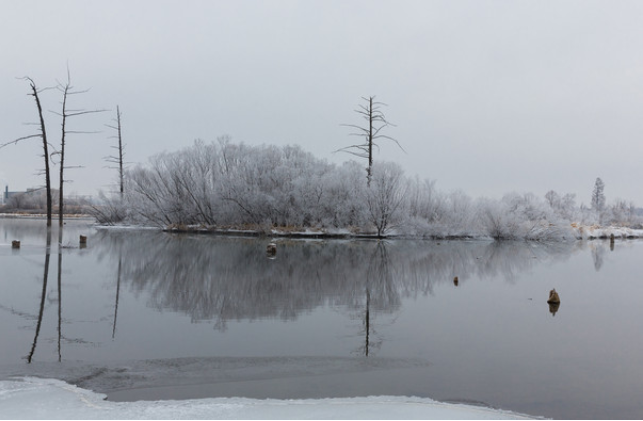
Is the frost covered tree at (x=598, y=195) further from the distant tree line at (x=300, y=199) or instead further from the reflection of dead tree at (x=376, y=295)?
the reflection of dead tree at (x=376, y=295)

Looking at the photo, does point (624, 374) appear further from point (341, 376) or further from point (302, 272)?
point (302, 272)

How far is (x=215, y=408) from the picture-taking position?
448 centimetres

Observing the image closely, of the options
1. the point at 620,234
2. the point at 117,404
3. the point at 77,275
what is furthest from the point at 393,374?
the point at 620,234

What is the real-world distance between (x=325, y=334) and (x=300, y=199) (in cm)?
2683

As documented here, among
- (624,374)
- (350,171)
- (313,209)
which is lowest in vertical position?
(624,374)

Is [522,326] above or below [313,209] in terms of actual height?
below

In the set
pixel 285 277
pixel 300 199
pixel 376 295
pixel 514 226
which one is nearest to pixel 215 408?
pixel 376 295

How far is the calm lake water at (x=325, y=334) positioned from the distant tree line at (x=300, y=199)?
18120 millimetres

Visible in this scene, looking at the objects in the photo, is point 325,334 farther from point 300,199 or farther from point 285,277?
point 300,199

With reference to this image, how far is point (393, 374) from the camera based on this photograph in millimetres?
5730

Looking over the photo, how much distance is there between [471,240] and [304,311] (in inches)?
1025

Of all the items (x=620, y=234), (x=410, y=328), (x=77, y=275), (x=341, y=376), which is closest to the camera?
(x=341, y=376)

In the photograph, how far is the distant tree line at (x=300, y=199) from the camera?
3278 cm

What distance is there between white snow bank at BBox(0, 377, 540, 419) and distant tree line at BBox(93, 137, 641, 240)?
2727cm
